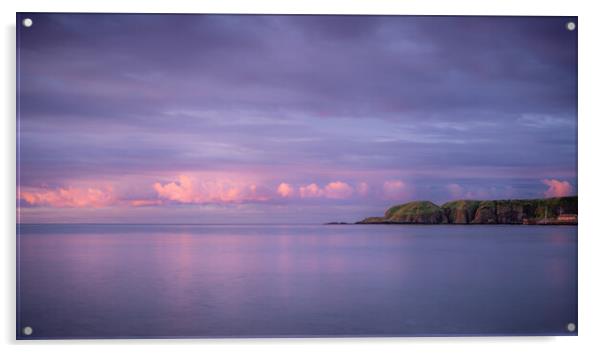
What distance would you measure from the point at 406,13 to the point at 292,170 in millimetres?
891

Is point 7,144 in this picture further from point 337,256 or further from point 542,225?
point 542,225

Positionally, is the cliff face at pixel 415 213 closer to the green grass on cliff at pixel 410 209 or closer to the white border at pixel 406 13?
the green grass on cliff at pixel 410 209

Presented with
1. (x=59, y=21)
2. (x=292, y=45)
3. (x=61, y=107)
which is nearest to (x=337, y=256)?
(x=292, y=45)

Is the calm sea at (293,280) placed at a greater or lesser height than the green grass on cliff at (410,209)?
lesser

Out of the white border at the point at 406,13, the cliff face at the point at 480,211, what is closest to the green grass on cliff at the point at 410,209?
the cliff face at the point at 480,211

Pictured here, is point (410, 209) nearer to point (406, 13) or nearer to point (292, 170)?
point (292, 170)

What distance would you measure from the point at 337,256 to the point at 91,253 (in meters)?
1.16

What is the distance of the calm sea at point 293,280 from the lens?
2.91 metres

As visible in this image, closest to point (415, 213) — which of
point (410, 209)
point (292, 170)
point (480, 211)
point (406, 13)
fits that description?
point (410, 209)

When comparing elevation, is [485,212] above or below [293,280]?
above

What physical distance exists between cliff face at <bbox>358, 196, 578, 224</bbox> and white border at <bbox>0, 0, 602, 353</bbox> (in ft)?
0.43

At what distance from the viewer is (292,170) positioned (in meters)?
3.00

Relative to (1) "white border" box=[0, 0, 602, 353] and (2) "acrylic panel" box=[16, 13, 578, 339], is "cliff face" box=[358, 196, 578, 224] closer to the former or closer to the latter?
(2) "acrylic panel" box=[16, 13, 578, 339]

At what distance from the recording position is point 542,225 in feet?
9.69
